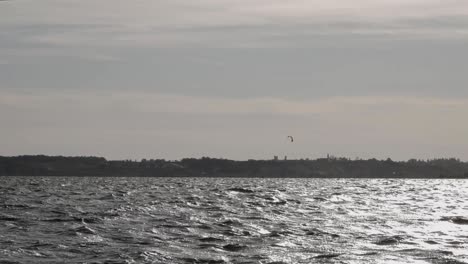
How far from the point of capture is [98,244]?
1121 inches

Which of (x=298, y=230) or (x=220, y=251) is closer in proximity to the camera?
(x=220, y=251)

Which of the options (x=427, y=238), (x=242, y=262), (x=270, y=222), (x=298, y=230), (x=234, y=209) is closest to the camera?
(x=242, y=262)

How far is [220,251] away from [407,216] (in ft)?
71.3

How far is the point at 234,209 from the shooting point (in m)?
50.3

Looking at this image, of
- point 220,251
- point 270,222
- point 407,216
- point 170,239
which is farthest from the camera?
point 407,216

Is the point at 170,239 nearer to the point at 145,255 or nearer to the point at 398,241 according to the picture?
the point at 145,255

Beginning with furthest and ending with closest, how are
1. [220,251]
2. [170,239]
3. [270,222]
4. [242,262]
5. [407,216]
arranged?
[407,216], [270,222], [170,239], [220,251], [242,262]

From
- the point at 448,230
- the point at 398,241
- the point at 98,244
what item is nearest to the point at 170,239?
the point at 98,244

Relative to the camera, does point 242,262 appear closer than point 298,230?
Yes

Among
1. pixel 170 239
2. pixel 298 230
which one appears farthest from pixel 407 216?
pixel 170 239

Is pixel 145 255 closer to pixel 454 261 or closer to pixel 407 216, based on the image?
pixel 454 261

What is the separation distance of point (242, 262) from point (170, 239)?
6310mm

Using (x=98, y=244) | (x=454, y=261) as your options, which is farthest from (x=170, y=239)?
(x=454, y=261)

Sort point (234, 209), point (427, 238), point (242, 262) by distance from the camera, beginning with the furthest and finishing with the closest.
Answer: point (234, 209), point (427, 238), point (242, 262)
